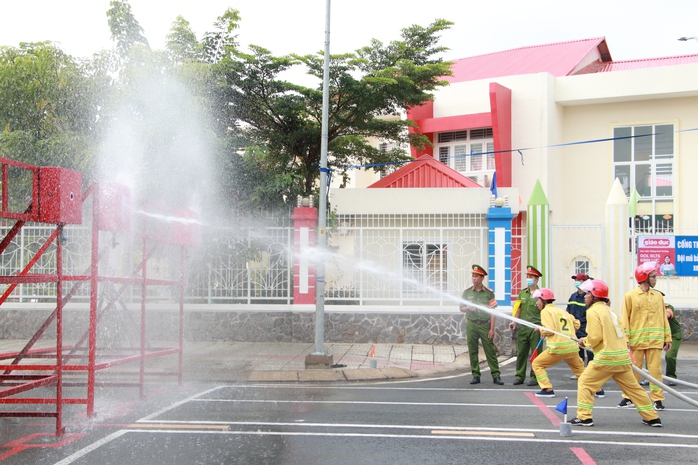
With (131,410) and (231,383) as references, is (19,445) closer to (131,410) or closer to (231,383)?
(131,410)

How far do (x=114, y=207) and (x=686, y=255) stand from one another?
1306cm

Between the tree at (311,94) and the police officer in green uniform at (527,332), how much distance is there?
649 cm

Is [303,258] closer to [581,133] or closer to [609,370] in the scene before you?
[609,370]

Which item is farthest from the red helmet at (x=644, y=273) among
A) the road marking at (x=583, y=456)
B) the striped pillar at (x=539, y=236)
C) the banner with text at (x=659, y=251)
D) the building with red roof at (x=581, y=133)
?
the building with red roof at (x=581, y=133)

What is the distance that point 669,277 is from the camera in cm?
1555

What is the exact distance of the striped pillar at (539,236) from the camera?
1466 cm

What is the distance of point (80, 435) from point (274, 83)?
37.2 feet

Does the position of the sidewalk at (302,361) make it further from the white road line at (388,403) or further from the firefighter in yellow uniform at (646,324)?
the firefighter in yellow uniform at (646,324)

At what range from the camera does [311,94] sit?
55.8 ft

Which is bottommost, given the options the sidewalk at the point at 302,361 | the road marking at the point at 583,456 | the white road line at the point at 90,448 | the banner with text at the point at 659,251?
the sidewalk at the point at 302,361

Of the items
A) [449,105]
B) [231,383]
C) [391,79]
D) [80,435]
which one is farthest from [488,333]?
[449,105]

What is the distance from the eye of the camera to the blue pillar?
1465 cm

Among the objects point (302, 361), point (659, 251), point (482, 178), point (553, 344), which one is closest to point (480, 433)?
point (553, 344)

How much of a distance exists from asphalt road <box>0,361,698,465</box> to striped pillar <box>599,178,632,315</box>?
531cm
